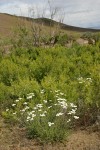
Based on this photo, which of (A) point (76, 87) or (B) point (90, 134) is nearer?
(B) point (90, 134)

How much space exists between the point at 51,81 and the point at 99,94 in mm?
1357

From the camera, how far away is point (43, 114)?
6.45 metres

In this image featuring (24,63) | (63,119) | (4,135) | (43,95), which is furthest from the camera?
(24,63)

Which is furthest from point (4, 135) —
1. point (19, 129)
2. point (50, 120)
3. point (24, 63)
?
point (24, 63)

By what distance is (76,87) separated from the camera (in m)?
8.01

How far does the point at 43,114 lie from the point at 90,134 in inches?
38.8

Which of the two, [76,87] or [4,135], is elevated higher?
[76,87]

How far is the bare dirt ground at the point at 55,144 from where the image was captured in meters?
6.35

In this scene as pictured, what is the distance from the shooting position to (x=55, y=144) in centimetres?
648

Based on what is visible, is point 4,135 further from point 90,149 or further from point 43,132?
point 90,149

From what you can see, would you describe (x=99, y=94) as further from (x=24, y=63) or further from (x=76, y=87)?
(x=24, y=63)

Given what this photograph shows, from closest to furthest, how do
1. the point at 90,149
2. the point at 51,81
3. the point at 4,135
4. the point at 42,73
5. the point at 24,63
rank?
the point at 90,149 → the point at 4,135 → the point at 51,81 → the point at 42,73 → the point at 24,63

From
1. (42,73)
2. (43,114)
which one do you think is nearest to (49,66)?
(42,73)

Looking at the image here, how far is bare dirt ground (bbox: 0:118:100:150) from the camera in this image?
250 inches
